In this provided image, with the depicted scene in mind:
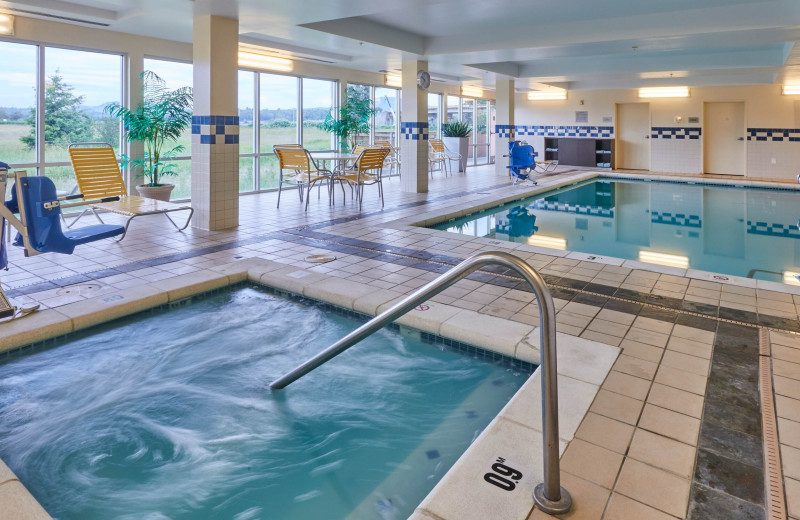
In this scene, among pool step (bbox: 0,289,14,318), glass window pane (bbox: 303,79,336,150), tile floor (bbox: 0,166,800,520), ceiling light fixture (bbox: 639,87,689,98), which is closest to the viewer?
tile floor (bbox: 0,166,800,520)

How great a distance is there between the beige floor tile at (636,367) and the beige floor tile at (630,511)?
93 centimetres

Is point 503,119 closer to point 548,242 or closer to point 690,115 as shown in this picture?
point 690,115

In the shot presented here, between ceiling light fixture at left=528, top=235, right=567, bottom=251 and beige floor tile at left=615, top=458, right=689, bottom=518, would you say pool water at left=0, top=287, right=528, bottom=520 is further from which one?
ceiling light fixture at left=528, top=235, right=567, bottom=251

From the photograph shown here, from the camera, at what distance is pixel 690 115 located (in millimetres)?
13734

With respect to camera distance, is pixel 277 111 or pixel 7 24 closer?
pixel 7 24

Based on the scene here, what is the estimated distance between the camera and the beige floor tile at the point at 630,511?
60.9 inches

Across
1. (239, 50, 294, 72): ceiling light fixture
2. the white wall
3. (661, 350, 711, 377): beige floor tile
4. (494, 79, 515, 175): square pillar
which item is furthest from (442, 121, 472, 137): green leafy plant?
(661, 350, 711, 377): beige floor tile

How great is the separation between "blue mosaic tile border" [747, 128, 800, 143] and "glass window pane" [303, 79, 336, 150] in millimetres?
9728

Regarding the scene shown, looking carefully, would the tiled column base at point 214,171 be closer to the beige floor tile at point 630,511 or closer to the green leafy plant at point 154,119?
the green leafy plant at point 154,119

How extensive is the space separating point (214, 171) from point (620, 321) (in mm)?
4458

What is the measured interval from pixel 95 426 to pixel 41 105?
567 centimetres

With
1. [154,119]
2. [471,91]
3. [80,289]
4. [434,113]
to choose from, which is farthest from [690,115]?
[80,289]

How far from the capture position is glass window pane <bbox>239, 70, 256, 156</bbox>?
9055mm

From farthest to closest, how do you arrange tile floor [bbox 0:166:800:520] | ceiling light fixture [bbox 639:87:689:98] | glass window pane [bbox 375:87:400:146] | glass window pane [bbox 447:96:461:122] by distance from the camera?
1. glass window pane [bbox 447:96:461:122]
2. ceiling light fixture [bbox 639:87:689:98]
3. glass window pane [bbox 375:87:400:146]
4. tile floor [bbox 0:166:800:520]
